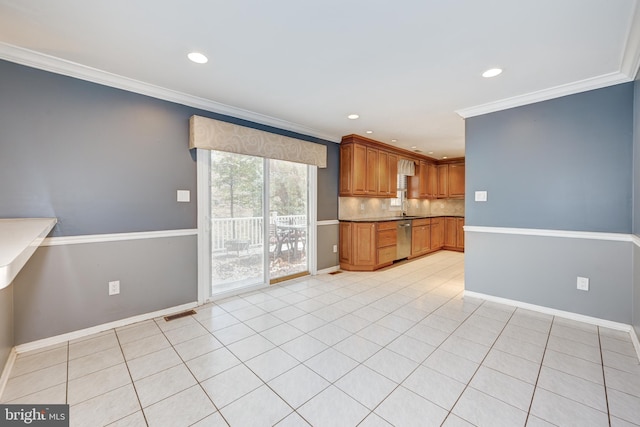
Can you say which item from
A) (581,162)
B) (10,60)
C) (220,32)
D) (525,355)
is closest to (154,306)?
(10,60)

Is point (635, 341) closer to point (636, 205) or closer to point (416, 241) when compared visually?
point (636, 205)

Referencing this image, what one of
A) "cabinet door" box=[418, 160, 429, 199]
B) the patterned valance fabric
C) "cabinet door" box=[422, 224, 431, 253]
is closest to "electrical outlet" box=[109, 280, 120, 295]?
the patterned valance fabric

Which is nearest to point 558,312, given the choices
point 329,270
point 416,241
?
point 329,270

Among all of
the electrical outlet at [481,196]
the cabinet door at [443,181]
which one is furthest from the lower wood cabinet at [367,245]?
the cabinet door at [443,181]

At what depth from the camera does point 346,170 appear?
492cm

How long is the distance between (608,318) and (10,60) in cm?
593

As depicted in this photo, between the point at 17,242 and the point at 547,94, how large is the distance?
4605 mm

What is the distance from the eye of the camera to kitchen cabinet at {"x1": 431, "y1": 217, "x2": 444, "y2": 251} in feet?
22.5

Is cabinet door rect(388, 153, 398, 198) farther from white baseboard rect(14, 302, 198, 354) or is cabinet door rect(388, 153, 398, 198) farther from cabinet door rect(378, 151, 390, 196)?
white baseboard rect(14, 302, 198, 354)

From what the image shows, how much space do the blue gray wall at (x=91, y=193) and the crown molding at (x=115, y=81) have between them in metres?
0.06

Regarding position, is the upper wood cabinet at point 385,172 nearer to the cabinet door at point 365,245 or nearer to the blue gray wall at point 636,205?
the cabinet door at point 365,245

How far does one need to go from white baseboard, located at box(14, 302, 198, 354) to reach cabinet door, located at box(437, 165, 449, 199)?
21.9 feet

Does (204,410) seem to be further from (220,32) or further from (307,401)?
(220,32)

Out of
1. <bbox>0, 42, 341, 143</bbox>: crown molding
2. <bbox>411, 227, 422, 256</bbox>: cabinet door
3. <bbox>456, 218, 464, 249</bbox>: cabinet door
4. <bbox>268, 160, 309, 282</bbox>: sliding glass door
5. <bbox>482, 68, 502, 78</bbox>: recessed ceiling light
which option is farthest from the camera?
<bbox>456, 218, 464, 249</bbox>: cabinet door
